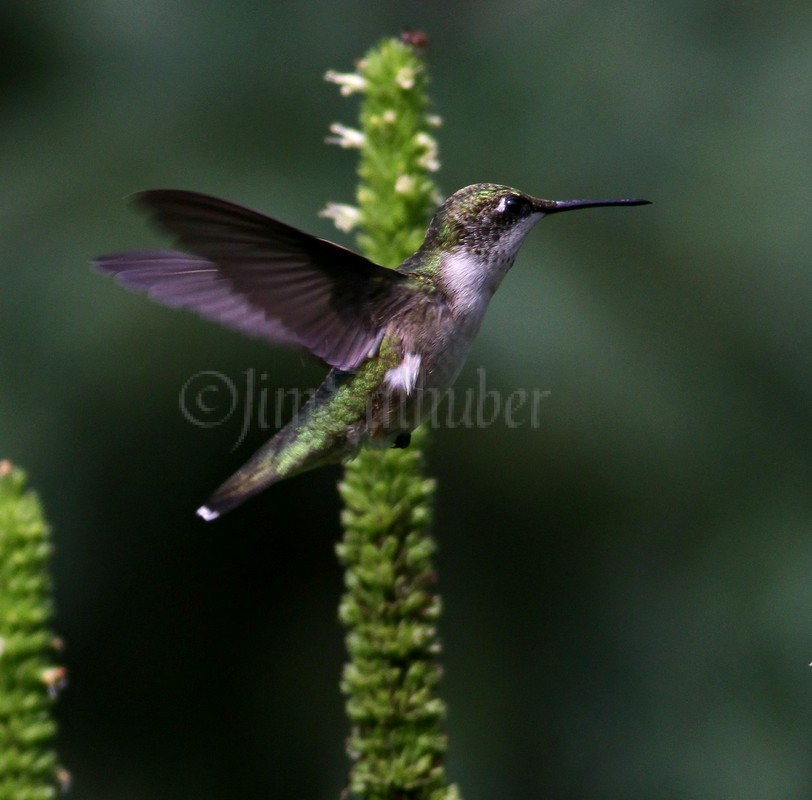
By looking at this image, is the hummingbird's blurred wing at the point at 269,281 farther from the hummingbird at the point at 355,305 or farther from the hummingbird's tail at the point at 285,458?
the hummingbird's tail at the point at 285,458

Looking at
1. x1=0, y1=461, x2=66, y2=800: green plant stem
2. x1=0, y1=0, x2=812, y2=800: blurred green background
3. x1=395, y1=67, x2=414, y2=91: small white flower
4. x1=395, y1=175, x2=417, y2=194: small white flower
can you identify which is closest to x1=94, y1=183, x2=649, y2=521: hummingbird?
x1=395, y1=175, x2=417, y2=194: small white flower

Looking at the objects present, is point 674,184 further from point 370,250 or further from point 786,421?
point 370,250

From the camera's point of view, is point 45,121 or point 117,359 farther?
point 45,121

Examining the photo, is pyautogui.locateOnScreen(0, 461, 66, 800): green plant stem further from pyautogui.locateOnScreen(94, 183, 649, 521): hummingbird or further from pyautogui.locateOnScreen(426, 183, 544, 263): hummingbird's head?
pyautogui.locateOnScreen(426, 183, 544, 263): hummingbird's head

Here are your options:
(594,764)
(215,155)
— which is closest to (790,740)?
Answer: (594,764)

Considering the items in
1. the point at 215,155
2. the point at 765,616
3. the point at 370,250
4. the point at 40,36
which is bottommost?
the point at 765,616

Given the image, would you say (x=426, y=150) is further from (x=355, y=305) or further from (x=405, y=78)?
(x=355, y=305)

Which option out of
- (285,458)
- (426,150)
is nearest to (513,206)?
(426,150)

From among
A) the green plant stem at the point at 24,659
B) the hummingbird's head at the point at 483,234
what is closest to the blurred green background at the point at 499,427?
the hummingbird's head at the point at 483,234
